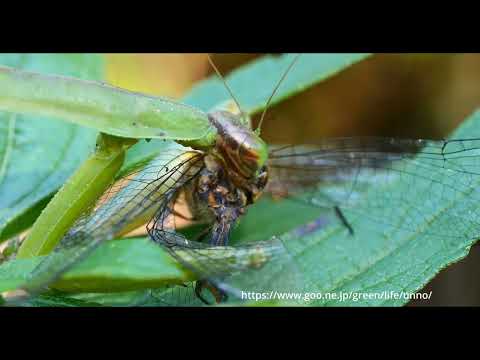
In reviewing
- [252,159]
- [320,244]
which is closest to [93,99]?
[252,159]

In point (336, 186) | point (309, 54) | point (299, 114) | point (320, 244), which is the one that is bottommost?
point (320, 244)

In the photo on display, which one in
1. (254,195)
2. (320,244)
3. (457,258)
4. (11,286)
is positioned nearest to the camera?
(11,286)

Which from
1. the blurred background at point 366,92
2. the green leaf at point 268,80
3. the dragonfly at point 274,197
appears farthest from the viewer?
the blurred background at point 366,92

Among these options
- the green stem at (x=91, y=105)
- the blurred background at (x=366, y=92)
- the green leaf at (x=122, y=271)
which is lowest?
the green leaf at (x=122, y=271)

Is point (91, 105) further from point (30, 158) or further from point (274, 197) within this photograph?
point (274, 197)

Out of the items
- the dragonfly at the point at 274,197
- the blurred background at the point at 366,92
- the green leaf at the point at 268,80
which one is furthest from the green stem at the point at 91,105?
the blurred background at the point at 366,92

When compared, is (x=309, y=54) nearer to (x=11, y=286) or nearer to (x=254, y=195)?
(x=254, y=195)

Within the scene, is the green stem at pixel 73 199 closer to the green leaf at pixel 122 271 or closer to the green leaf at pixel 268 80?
the green leaf at pixel 122 271
